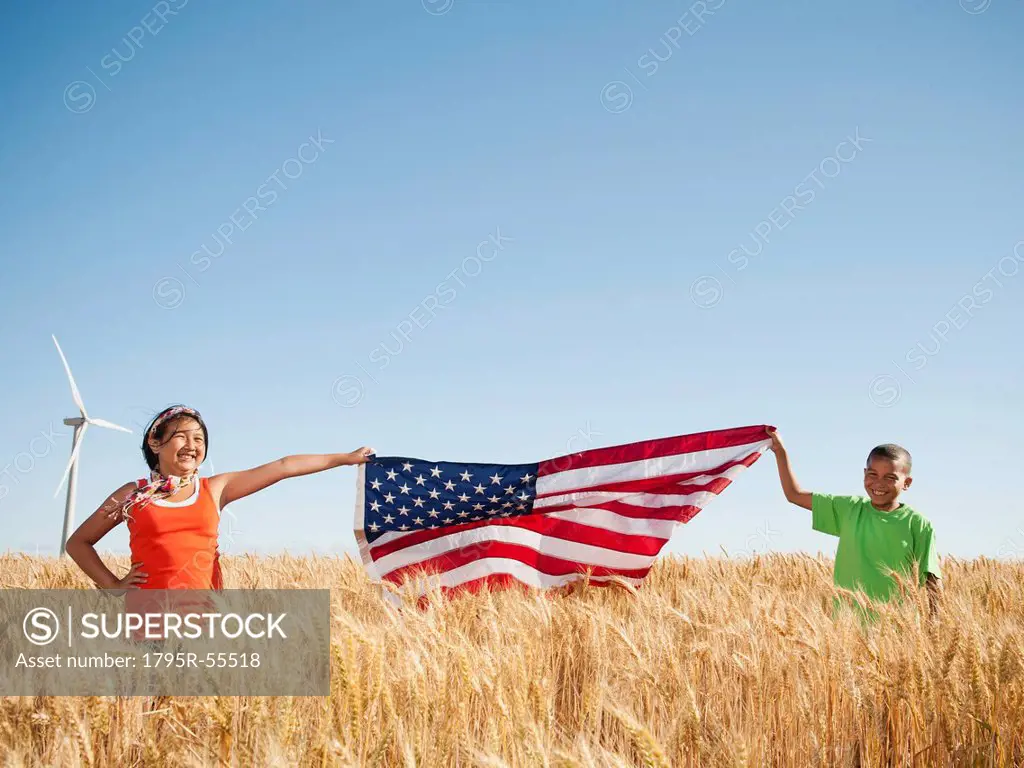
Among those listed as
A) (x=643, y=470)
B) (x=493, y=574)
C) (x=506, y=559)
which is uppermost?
(x=643, y=470)

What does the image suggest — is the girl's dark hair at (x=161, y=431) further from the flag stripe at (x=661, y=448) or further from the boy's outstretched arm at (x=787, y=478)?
the boy's outstretched arm at (x=787, y=478)

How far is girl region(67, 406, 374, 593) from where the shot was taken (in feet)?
12.4

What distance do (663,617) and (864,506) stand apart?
6.78ft

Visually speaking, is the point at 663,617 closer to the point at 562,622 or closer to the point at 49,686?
the point at 562,622

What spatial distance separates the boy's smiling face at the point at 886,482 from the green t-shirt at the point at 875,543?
0.08 meters

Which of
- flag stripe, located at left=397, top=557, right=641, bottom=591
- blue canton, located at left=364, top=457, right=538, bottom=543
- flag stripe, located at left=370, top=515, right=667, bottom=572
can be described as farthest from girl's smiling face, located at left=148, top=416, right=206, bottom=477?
flag stripe, located at left=397, top=557, right=641, bottom=591

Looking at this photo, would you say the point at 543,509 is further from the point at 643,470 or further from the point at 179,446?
the point at 179,446

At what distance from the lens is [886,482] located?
16.7ft

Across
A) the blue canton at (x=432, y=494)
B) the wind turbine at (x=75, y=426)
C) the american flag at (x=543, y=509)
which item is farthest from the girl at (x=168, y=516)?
the wind turbine at (x=75, y=426)

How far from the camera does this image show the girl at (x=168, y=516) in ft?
12.4

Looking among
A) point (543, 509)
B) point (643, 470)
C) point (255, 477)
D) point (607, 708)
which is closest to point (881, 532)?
point (643, 470)

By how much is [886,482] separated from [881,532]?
1.18 ft

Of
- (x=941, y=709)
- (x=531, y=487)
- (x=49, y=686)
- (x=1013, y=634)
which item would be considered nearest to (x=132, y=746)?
(x=49, y=686)

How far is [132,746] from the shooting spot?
2.18 meters
